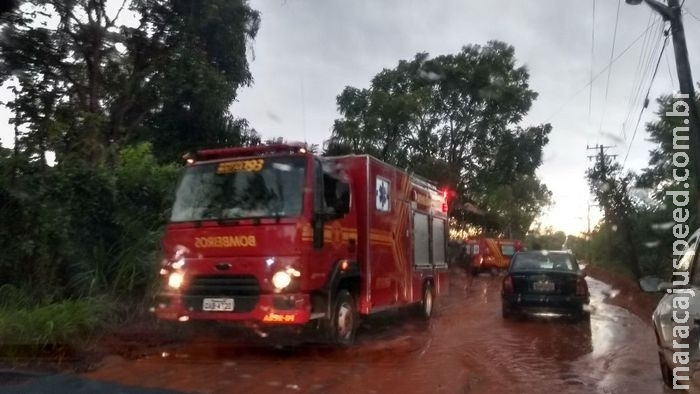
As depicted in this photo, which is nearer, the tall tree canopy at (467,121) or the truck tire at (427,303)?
the truck tire at (427,303)

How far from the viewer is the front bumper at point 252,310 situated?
8.74m

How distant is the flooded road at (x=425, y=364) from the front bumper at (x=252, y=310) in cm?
58

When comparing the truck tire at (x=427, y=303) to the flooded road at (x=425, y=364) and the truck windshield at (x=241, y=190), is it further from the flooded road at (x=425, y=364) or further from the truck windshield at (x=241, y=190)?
the truck windshield at (x=241, y=190)

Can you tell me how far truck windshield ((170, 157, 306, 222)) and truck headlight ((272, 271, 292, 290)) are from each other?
74cm

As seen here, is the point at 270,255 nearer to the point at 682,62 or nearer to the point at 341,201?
the point at 341,201

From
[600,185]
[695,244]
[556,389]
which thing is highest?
[600,185]

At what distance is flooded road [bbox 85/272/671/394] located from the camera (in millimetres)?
7766

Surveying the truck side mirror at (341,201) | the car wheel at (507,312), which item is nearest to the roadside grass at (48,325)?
the truck side mirror at (341,201)

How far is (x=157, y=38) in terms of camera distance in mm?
16672

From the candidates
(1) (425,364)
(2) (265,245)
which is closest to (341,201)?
(2) (265,245)

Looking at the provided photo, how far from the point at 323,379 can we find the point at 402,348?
9.42 ft

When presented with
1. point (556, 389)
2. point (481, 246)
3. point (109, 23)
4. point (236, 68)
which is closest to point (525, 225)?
point (481, 246)

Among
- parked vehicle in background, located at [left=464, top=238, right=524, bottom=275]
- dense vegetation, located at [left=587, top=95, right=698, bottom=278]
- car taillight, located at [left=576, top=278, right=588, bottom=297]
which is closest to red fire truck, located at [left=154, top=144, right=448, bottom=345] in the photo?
car taillight, located at [left=576, top=278, right=588, bottom=297]

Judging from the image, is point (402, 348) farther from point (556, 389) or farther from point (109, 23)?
point (109, 23)
